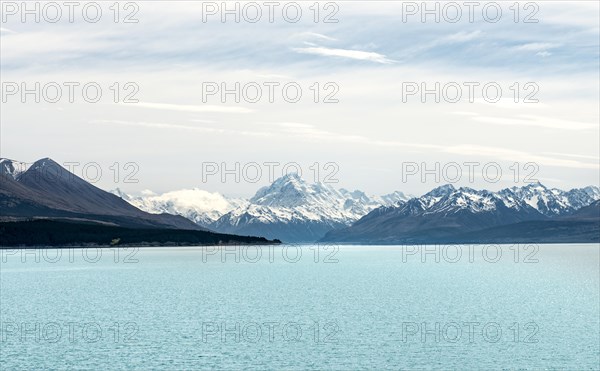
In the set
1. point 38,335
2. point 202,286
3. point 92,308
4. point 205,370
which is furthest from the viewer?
point 202,286

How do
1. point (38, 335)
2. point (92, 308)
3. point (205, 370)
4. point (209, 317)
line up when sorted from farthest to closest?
point (92, 308), point (209, 317), point (38, 335), point (205, 370)

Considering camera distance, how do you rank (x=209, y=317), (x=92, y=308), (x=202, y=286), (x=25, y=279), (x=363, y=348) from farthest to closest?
1. (x=25, y=279)
2. (x=202, y=286)
3. (x=92, y=308)
4. (x=209, y=317)
5. (x=363, y=348)

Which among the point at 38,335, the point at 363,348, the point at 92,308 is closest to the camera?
the point at 363,348

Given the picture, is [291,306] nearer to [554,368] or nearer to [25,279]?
[554,368]

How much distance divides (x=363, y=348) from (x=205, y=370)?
17.0m

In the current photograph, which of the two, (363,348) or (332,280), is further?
(332,280)

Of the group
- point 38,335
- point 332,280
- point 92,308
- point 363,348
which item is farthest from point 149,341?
point 332,280

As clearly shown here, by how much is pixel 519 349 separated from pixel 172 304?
5541 cm

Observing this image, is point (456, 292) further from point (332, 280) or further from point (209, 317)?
point (209, 317)

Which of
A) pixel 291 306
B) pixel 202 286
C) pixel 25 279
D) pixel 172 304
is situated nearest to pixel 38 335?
pixel 172 304

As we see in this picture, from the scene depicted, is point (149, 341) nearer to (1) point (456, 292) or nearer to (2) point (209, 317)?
(2) point (209, 317)

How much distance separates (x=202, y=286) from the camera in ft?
496

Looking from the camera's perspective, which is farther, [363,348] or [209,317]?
[209,317]

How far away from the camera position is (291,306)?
11144 cm
